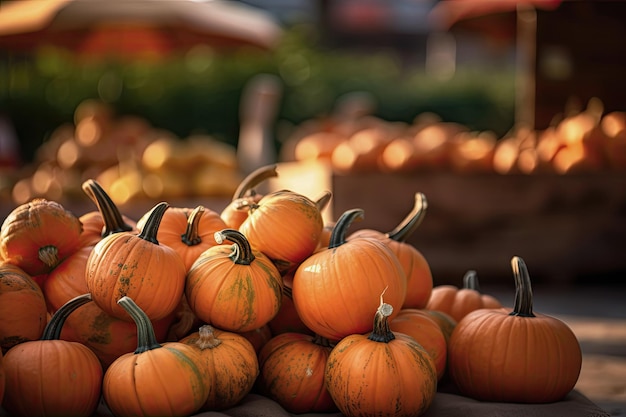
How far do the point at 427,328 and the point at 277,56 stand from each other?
31.4ft

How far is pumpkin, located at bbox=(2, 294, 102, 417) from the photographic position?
5.25 ft

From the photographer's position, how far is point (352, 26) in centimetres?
2044

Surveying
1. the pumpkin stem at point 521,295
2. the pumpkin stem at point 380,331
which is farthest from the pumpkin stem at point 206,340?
the pumpkin stem at point 521,295

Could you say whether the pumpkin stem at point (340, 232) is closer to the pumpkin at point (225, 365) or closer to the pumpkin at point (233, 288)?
the pumpkin at point (233, 288)

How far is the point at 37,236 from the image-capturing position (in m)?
1.87

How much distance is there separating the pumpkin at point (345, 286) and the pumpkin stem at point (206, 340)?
8.9 inches

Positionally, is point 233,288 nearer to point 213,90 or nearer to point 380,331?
point 380,331

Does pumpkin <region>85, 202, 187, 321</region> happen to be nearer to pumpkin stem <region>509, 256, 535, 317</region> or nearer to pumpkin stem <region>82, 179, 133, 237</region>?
pumpkin stem <region>82, 179, 133, 237</region>

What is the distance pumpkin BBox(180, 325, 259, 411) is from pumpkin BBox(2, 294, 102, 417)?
0.80ft

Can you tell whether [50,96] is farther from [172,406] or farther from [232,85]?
[172,406]

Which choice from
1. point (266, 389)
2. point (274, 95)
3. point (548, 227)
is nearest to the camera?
point (266, 389)

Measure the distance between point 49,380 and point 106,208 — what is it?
1.69ft

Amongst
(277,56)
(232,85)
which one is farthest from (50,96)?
(277,56)

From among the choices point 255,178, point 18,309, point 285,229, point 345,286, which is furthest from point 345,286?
point 18,309
